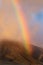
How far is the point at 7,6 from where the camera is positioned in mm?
1262

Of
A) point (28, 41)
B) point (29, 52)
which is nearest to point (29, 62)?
point (29, 52)

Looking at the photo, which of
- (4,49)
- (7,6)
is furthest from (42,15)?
(4,49)

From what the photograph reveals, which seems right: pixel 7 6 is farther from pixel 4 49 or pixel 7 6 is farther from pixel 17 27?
pixel 4 49

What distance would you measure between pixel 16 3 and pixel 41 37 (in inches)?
14.6

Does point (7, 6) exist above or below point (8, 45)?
above

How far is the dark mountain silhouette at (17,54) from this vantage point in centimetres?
101

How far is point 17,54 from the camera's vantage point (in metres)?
1.08

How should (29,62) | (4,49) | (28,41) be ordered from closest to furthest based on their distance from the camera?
(29,62) → (4,49) → (28,41)

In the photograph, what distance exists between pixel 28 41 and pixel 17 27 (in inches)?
6.2

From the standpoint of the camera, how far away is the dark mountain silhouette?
1.01 metres

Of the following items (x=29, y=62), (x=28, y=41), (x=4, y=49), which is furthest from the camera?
(x=28, y=41)

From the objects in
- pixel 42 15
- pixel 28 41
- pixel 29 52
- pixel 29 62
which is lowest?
pixel 29 62

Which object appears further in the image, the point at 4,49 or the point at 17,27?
the point at 17,27

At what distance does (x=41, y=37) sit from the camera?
1.24 metres
